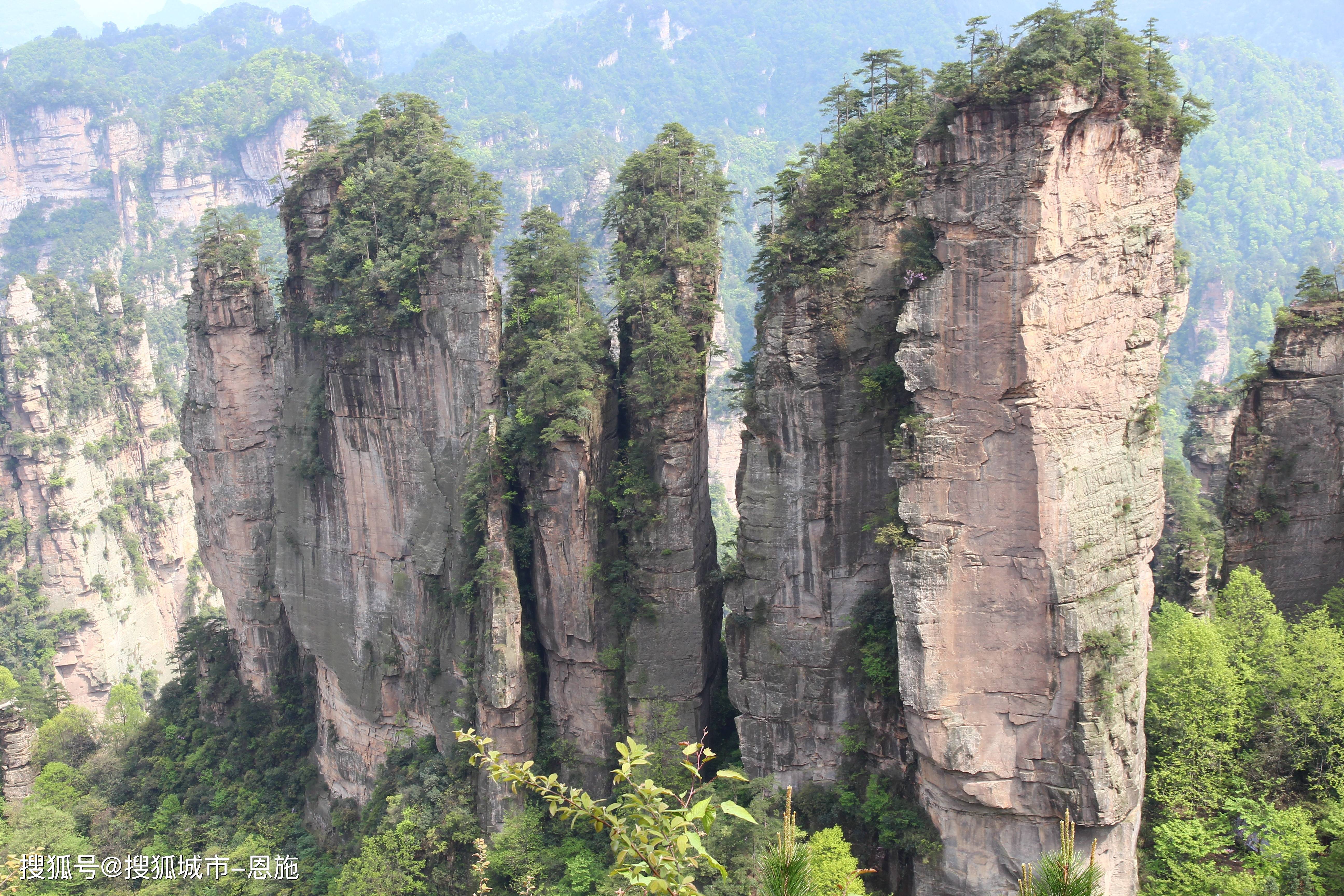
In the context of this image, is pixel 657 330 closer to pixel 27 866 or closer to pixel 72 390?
pixel 27 866

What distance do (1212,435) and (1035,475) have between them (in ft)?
93.6

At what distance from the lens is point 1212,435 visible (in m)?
45.3

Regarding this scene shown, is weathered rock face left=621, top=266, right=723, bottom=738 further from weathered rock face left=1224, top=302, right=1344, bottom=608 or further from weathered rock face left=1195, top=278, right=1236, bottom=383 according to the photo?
weathered rock face left=1195, top=278, right=1236, bottom=383

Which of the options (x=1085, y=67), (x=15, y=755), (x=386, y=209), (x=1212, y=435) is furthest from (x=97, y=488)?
(x=1085, y=67)

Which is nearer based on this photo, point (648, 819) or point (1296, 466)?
point (648, 819)

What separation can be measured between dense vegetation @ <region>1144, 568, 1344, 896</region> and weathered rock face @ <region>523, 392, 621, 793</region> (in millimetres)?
13725

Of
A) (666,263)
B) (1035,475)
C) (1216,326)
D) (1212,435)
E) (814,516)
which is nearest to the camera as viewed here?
(1035,475)

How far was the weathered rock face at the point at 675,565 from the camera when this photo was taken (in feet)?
94.2

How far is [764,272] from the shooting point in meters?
25.6

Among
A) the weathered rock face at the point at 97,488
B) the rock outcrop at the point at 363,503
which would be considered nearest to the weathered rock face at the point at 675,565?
the rock outcrop at the point at 363,503

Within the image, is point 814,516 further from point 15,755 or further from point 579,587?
point 15,755

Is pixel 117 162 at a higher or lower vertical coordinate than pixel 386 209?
higher

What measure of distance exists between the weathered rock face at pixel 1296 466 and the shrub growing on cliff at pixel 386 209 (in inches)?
802

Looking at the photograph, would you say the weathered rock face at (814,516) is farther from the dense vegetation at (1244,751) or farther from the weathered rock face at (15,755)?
the weathered rock face at (15,755)
